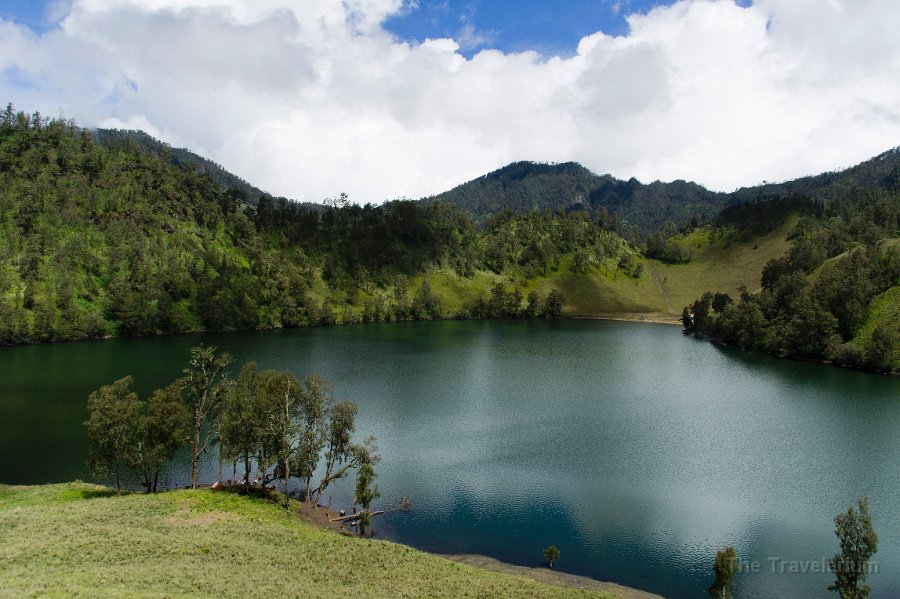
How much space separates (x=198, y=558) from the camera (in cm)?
3569

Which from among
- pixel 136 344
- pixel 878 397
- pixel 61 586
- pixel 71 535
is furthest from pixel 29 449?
pixel 878 397

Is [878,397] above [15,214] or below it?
below

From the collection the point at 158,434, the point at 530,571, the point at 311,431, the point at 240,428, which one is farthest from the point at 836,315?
the point at 158,434

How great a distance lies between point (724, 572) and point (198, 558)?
34613mm

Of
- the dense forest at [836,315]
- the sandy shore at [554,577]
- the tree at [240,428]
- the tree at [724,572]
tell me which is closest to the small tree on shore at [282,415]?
the tree at [240,428]

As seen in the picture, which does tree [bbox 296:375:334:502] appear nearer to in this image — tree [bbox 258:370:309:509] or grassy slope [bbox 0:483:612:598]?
tree [bbox 258:370:309:509]

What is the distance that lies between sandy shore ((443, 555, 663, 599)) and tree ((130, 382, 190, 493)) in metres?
27.1

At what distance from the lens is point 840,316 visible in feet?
470

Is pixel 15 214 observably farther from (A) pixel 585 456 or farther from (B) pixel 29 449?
(A) pixel 585 456

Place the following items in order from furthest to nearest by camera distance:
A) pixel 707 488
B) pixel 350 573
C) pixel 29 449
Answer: pixel 29 449, pixel 707 488, pixel 350 573

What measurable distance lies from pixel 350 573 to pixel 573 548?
68.3 feet

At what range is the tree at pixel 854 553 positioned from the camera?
35.8 meters

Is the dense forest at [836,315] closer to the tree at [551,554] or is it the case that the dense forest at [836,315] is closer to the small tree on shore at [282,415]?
the tree at [551,554]

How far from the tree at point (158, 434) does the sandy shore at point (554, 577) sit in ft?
88.9
